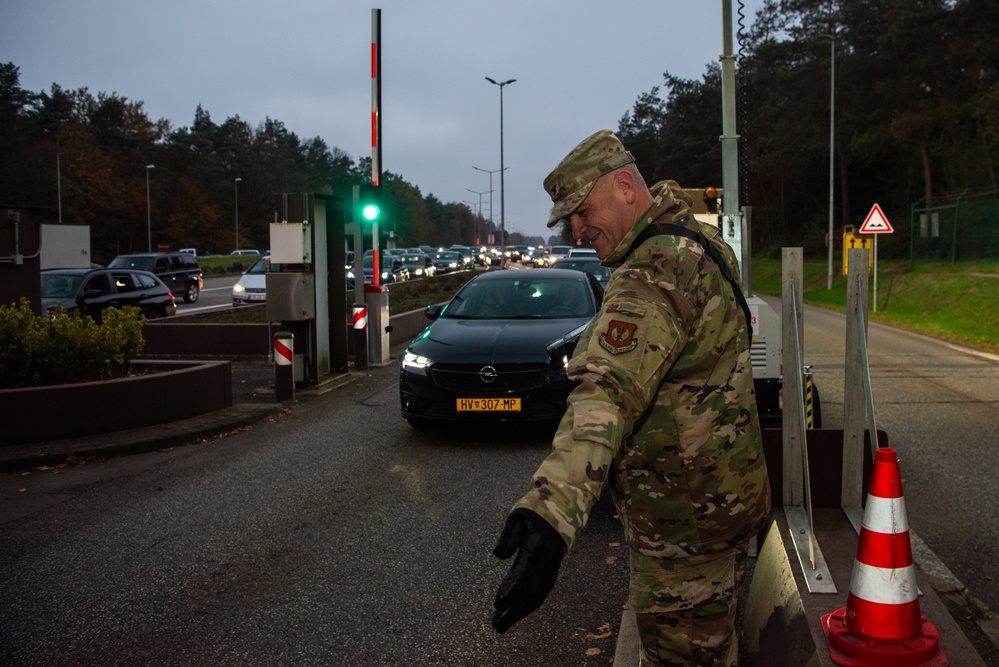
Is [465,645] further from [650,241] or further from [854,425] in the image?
[650,241]

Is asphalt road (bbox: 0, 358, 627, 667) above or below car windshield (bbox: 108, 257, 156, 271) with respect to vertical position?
below

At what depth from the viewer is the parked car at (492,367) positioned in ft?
27.9

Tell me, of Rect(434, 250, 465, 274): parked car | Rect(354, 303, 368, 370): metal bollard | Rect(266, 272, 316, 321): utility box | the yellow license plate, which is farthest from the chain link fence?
Rect(434, 250, 465, 274): parked car

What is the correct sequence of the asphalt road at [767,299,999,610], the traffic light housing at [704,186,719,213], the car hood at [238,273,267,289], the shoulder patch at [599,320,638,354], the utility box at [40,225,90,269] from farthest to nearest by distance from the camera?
1. the utility box at [40,225,90,269]
2. the car hood at [238,273,267,289]
3. the traffic light housing at [704,186,719,213]
4. the asphalt road at [767,299,999,610]
5. the shoulder patch at [599,320,638,354]

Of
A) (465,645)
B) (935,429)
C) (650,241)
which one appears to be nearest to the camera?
(650,241)

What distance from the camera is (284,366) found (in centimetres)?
1148

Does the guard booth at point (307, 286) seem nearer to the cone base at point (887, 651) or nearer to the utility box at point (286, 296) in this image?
the utility box at point (286, 296)

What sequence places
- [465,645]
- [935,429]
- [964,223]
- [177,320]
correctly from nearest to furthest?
[465,645] < [935,429] < [177,320] < [964,223]

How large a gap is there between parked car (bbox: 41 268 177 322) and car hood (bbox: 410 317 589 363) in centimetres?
1212

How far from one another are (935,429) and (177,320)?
14.2 m

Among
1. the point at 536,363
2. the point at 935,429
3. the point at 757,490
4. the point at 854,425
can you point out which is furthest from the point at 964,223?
the point at 757,490

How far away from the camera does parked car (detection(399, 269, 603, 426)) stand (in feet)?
27.9

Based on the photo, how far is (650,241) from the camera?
2.43 meters

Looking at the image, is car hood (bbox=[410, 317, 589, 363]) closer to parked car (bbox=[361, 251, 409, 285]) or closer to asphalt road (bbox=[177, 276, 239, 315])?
asphalt road (bbox=[177, 276, 239, 315])
